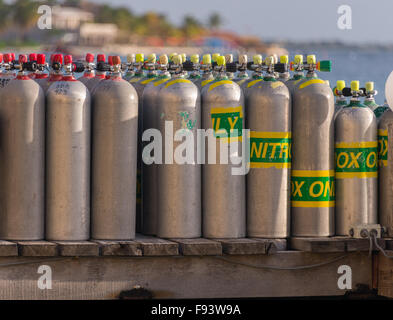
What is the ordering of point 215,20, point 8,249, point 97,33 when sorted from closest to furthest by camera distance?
point 8,249, point 97,33, point 215,20

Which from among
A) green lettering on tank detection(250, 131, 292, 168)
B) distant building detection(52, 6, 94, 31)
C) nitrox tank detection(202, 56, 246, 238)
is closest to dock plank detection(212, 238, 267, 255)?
nitrox tank detection(202, 56, 246, 238)

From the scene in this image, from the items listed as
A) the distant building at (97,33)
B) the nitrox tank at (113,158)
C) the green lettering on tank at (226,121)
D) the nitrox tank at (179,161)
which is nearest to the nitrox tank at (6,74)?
the nitrox tank at (113,158)

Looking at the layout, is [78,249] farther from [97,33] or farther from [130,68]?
[97,33]

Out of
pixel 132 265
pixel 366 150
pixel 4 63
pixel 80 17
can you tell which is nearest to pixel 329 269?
pixel 366 150

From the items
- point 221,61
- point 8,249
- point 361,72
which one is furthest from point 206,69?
point 361,72

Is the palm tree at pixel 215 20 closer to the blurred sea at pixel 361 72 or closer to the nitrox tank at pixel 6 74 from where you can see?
the blurred sea at pixel 361 72

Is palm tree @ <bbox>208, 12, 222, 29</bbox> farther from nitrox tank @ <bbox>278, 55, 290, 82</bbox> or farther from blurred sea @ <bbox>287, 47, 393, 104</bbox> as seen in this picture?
nitrox tank @ <bbox>278, 55, 290, 82</bbox>

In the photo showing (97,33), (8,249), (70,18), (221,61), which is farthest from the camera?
(97,33)

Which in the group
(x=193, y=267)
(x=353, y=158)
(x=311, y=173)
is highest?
(x=353, y=158)

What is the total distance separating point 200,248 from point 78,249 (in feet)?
2.59

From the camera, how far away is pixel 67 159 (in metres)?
6.91

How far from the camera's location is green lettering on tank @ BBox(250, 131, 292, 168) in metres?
7.22

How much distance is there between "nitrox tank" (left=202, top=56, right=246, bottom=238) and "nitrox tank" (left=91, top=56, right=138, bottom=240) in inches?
19.6
